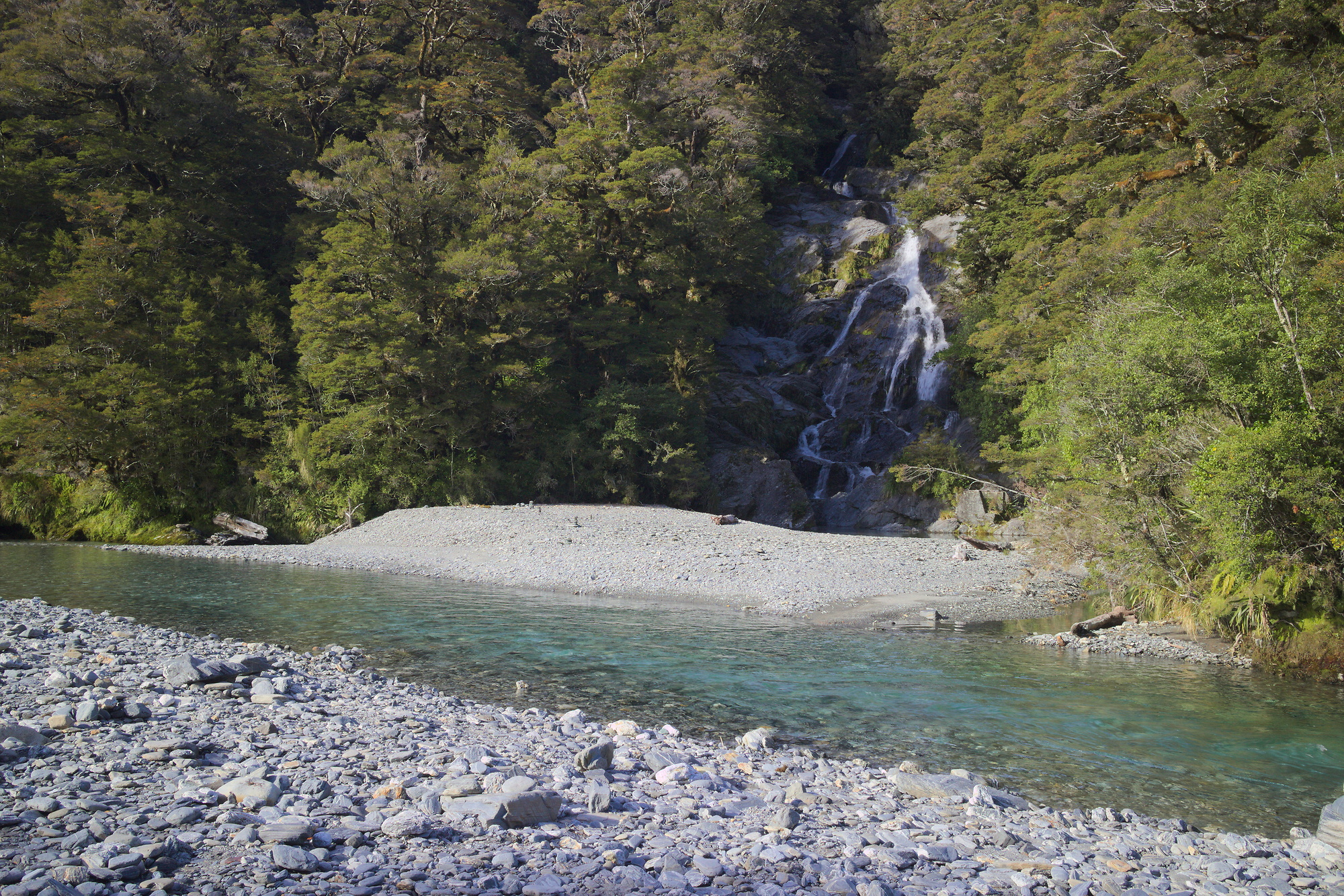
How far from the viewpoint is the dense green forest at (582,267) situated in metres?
9.84

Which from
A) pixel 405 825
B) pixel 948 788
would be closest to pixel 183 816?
pixel 405 825

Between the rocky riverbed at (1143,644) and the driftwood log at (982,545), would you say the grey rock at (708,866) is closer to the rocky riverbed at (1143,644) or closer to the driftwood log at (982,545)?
the rocky riverbed at (1143,644)

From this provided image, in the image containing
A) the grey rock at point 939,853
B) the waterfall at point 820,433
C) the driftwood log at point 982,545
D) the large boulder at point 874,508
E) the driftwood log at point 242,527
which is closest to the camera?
the grey rock at point 939,853

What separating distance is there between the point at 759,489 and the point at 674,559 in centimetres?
1110

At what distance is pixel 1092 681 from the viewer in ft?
27.2

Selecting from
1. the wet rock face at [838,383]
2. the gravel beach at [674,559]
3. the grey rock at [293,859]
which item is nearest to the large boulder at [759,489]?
the wet rock face at [838,383]

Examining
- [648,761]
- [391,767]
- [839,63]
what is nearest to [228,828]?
[391,767]

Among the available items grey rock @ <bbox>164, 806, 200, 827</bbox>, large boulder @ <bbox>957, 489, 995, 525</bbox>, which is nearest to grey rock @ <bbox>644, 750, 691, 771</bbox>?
grey rock @ <bbox>164, 806, 200, 827</bbox>

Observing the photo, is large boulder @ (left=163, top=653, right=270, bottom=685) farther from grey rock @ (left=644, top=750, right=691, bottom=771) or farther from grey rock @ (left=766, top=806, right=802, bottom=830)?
grey rock @ (left=766, top=806, right=802, bottom=830)

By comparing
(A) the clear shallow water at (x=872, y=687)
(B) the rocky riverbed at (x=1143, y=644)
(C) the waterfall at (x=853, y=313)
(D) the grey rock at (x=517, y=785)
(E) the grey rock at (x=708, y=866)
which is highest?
(C) the waterfall at (x=853, y=313)

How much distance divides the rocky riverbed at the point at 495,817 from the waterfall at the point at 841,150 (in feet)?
156

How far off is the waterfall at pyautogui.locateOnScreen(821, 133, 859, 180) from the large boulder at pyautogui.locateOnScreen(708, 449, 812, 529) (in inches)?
1115

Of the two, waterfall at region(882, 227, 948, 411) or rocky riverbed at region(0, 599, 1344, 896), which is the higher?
waterfall at region(882, 227, 948, 411)

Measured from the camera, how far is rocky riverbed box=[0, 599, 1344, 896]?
3336mm
